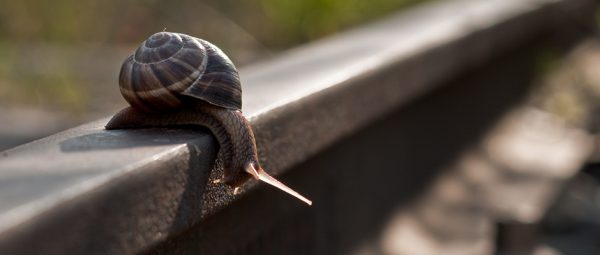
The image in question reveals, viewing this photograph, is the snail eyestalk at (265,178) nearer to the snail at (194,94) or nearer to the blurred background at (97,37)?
the snail at (194,94)

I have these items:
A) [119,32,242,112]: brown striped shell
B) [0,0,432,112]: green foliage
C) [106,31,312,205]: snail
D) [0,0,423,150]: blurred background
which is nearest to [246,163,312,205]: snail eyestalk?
[106,31,312,205]: snail

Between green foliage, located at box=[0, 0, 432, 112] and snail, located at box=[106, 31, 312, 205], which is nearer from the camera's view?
snail, located at box=[106, 31, 312, 205]

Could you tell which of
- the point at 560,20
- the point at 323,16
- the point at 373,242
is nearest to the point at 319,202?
the point at 373,242

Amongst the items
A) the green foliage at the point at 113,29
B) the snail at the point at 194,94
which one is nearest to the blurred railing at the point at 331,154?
the snail at the point at 194,94

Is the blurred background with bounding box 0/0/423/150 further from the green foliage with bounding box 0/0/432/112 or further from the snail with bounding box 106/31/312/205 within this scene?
the snail with bounding box 106/31/312/205

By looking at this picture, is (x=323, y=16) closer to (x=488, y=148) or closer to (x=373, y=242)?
(x=488, y=148)

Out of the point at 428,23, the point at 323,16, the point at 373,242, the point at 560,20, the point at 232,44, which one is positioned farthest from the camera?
the point at 560,20
